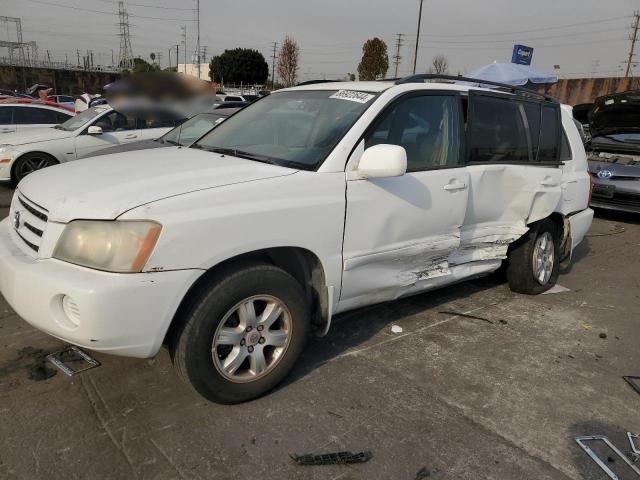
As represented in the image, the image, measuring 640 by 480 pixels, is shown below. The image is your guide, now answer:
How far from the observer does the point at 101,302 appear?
223cm

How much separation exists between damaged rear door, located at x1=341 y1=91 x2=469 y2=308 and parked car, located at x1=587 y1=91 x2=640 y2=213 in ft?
19.1

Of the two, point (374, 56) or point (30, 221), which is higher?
point (374, 56)

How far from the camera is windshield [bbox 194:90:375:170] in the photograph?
3086 mm

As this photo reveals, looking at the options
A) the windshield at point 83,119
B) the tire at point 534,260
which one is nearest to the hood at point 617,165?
the tire at point 534,260

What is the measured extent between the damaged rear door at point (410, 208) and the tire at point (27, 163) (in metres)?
7.33

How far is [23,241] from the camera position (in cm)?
271

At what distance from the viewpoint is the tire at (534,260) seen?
4621 mm

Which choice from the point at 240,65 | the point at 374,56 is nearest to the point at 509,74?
the point at 374,56

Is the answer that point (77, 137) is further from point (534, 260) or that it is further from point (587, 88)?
point (587, 88)

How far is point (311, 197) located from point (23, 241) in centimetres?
155

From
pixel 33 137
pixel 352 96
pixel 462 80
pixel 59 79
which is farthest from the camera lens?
pixel 59 79

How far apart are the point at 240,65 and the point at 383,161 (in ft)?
210

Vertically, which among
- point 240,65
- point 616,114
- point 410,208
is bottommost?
point 410,208

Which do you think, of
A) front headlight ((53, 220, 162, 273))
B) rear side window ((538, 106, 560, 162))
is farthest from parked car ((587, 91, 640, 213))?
front headlight ((53, 220, 162, 273))
